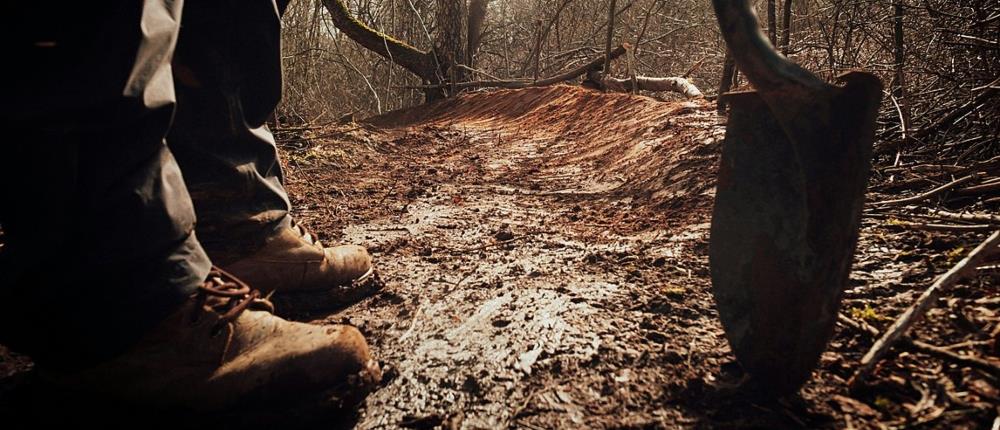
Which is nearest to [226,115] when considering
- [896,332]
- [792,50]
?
[896,332]

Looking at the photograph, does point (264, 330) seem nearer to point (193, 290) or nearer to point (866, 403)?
point (193, 290)

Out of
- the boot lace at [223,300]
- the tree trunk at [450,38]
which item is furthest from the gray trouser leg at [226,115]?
the tree trunk at [450,38]

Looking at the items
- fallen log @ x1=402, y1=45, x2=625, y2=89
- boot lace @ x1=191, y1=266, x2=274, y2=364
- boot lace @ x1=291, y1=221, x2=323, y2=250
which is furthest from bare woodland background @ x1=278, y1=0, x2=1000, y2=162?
boot lace @ x1=191, y1=266, x2=274, y2=364

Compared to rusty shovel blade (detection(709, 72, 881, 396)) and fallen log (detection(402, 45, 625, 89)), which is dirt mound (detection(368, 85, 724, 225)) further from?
rusty shovel blade (detection(709, 72, 881, 396))

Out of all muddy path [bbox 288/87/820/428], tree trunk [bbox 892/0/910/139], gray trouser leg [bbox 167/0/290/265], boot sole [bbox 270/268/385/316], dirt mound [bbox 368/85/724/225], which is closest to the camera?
muddy path [bbox 288/87/820/428]

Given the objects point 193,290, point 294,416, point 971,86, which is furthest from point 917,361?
point 971,86

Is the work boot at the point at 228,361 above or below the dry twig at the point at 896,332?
below

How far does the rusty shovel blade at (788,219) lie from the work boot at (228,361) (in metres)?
0.73

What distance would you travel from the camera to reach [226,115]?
1.41 metres

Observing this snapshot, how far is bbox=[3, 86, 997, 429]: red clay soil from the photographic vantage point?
A: 99 cm

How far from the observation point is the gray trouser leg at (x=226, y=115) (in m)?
1.36

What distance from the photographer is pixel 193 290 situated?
99 cm

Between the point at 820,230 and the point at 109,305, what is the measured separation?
3.74ft

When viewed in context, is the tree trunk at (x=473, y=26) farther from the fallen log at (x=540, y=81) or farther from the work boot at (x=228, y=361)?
the work boot at (x=228, y=361)
